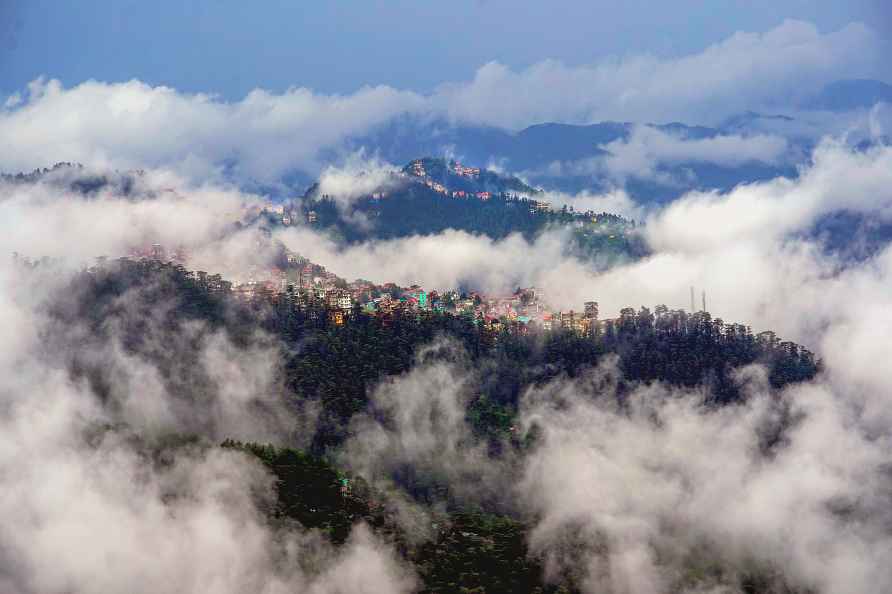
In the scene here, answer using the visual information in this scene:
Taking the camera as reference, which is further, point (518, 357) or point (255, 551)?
point (518, 357)

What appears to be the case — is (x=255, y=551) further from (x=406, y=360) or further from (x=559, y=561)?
(x=406, y=360)

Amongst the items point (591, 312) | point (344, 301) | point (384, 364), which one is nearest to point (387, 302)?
point (344, 301)

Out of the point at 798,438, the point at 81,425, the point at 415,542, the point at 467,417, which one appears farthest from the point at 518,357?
the point at 81,425

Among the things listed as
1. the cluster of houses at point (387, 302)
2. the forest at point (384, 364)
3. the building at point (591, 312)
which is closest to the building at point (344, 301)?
the cluster of houses at point (387, 302)

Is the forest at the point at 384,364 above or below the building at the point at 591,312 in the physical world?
below

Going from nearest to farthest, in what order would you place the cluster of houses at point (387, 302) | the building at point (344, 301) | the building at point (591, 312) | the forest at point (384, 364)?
the forest at point (384, 364) → the building at point (344, 301) → the cluster of houses at point (387, 302) → the building at point (591, 312)

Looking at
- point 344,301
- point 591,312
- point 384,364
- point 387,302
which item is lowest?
point 384,364

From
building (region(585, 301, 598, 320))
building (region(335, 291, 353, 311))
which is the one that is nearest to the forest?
building (region(335, 291, 353, 311))

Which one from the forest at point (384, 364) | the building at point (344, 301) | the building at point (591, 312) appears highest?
the building at point (344, 301)

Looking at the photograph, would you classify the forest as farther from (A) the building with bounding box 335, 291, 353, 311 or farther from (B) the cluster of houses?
(A) the building with bounding box 335, 291, 353, 311

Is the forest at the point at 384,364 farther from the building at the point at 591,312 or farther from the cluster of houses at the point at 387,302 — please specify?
the building at the point at 591,312

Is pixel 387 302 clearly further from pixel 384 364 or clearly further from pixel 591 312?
pixel 591 312
